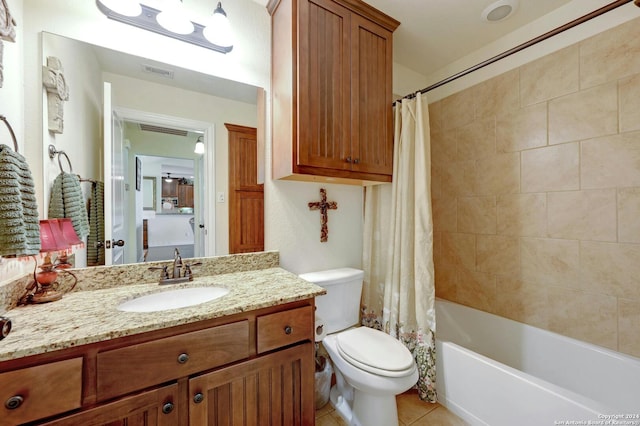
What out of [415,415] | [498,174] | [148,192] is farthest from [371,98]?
[415,415]

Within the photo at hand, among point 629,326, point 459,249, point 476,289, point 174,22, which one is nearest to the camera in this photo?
point 174,22

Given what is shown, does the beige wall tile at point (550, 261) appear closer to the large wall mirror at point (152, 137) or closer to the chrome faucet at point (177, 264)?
the large wall mirror at point (152, 137)

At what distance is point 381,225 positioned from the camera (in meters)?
1.83

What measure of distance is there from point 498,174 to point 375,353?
154 cm

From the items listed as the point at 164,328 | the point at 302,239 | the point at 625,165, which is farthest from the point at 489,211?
the point at 164,328

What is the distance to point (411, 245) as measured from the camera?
162 cm

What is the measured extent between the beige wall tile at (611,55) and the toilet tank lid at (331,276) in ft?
5.72

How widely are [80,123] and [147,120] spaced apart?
253 millimetres

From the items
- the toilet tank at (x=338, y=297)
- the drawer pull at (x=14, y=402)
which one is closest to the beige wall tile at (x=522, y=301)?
the toilet tank at (x=338, y=297)

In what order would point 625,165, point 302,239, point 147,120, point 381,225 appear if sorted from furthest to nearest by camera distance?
point 381,225 → point 302,239 → point 625,165 → point 147,120

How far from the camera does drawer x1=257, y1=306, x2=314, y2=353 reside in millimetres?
959

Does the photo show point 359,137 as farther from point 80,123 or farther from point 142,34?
point 80,123

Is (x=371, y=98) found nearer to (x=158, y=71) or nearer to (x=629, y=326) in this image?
(x=158, y=71)

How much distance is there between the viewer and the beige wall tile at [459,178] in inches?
79.1
